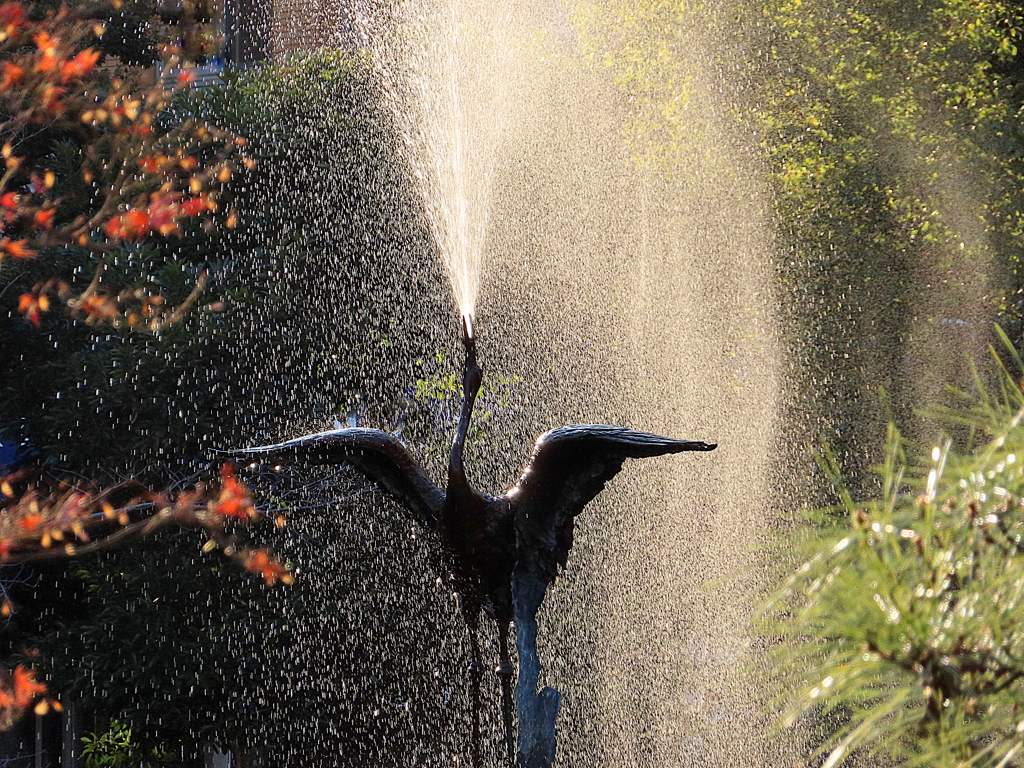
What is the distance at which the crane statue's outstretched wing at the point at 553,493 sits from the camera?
3.86 metres

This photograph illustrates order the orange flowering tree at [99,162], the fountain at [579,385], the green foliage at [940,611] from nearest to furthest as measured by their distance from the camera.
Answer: the green foliage at [940,611]
the orange flowering tree at [99,162]
the fountain at [579,385]

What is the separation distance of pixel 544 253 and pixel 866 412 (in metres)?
3.01

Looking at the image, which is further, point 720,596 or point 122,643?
point 720,596

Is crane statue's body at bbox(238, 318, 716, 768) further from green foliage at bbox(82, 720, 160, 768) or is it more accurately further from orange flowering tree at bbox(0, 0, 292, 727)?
green foliage at bbox(82, 720, 160, 768)

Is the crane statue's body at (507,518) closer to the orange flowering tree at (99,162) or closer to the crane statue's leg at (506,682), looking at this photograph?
the crane statue's leg at (506,682)

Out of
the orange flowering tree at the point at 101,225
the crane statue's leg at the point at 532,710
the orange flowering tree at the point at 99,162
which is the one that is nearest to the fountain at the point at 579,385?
the orange flowering tree at the point at 101,225

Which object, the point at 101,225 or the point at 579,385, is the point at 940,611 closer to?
the point at 579,385

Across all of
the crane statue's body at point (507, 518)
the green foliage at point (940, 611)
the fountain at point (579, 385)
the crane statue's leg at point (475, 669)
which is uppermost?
the green foliage at point (940, 611)

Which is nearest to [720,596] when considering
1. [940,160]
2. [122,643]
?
[940,160]

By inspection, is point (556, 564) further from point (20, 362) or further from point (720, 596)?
point (20, 362)

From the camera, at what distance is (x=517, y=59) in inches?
419

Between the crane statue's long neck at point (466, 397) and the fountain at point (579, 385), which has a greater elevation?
the crane statue's long neck at point (466, 397)

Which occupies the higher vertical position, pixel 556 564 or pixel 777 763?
pixel 556 564

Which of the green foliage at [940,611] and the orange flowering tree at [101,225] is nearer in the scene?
the green foliage at [940,611]
